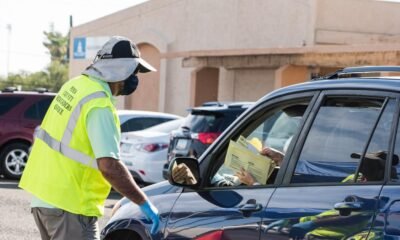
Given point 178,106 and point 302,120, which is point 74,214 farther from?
point 178,106

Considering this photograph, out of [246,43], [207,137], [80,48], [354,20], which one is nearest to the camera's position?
[207,137]

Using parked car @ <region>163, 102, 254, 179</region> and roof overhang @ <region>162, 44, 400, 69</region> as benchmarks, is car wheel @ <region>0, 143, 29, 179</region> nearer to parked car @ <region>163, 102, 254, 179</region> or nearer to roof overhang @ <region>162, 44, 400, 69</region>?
parked car @ <region>163, 102, 254, 179</region>

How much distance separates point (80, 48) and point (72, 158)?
33.8 metres

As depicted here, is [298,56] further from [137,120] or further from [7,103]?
[7,103]

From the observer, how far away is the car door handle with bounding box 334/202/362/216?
3.89 m

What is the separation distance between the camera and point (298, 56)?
22734 millimetres

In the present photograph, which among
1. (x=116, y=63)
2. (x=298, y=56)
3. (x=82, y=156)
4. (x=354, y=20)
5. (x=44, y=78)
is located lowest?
(x=44, y=78)

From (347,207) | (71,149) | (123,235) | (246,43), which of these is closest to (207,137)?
(123,235)

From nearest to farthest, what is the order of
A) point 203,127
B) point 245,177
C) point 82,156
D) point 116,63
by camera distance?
1. point 82,156
2. point 116,63
3. point 245,177
4. point 203,127

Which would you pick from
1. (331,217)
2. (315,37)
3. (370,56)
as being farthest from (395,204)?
(315,37)

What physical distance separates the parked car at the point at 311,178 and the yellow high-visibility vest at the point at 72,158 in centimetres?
71

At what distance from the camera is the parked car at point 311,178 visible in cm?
393

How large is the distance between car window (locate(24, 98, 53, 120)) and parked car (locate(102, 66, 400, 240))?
11.5 m

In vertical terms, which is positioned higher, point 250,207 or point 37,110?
point 250,207
